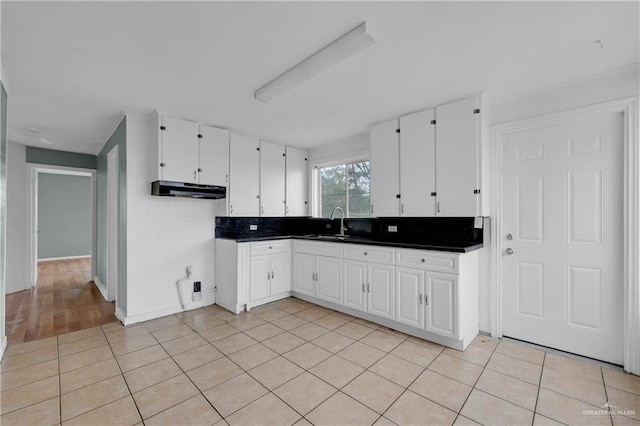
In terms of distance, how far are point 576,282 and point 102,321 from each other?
501 centimetres

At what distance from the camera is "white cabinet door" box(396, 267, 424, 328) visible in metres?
2.80

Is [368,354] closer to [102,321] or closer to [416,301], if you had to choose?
[416,301]

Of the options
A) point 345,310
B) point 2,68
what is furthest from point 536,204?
point 2,68

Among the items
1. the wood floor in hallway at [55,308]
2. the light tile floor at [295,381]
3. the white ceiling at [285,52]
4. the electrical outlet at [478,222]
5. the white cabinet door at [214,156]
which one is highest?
the white ceiling at [285,52]

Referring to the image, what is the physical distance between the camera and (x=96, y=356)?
2512 mm

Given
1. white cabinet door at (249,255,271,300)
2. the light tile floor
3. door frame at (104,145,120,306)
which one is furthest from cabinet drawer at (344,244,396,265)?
door frame at (104,145,120,306)

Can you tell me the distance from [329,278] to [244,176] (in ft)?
Answer: 6.19

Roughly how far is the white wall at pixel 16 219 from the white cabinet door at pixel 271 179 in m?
4.04

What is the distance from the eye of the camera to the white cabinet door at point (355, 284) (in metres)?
3.28

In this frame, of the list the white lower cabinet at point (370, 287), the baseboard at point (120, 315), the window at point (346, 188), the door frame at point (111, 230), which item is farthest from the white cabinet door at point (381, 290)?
the door frame at point (111, 230)

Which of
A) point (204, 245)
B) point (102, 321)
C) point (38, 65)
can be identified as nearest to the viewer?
point (38, 65)

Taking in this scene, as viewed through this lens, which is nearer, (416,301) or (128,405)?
(128,405)

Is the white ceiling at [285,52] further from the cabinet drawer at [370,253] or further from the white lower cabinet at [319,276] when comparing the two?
the white lower cabinet at [319,276]

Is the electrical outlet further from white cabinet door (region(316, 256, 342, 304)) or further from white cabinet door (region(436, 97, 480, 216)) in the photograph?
white cabinet door (region(316, 256, 342, 304))
